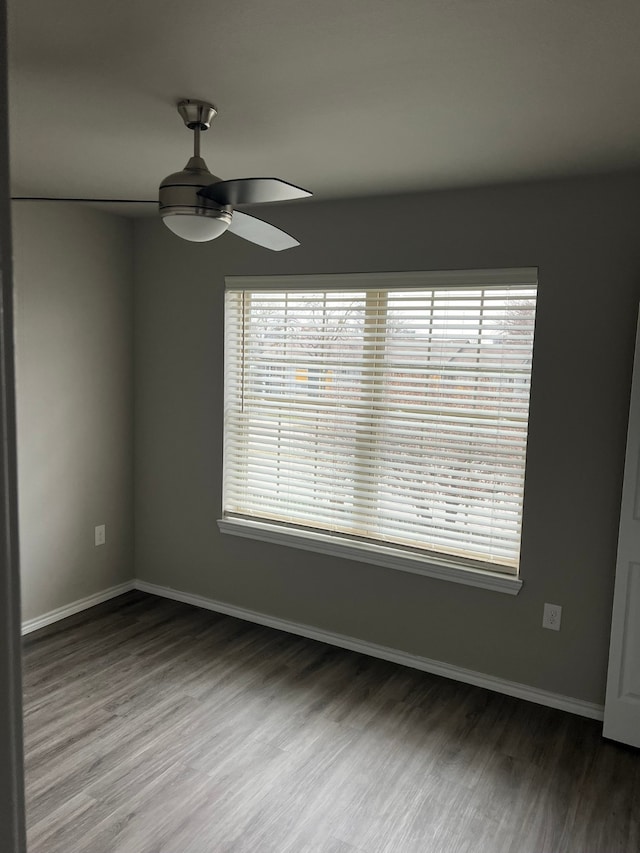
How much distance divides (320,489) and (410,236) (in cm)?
146

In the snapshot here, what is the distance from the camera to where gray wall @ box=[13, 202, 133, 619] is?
12.1ft

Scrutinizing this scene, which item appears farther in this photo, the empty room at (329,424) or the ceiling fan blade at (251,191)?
the empty room at (329,424)

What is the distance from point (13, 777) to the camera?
22.1 inches

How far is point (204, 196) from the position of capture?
1.91 m

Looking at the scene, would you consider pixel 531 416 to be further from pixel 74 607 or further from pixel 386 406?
pixel 74 607

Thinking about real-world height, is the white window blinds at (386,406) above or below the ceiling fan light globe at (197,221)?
below

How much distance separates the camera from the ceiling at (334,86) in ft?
5.02

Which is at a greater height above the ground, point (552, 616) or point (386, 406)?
point (386, 406)

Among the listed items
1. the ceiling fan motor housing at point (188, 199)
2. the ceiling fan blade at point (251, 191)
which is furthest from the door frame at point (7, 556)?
the ceiling fan motor housing at point (188, 199)

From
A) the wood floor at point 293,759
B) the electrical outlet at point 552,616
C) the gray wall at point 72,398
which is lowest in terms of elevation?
the wood floor at point 293,759

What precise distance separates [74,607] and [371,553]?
1928 millimetres

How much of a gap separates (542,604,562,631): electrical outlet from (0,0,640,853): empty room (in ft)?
0.08

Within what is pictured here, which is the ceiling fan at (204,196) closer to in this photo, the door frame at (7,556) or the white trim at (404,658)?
the door frame at (7,556)

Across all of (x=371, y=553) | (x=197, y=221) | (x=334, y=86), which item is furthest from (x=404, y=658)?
(x=334, y=86)
